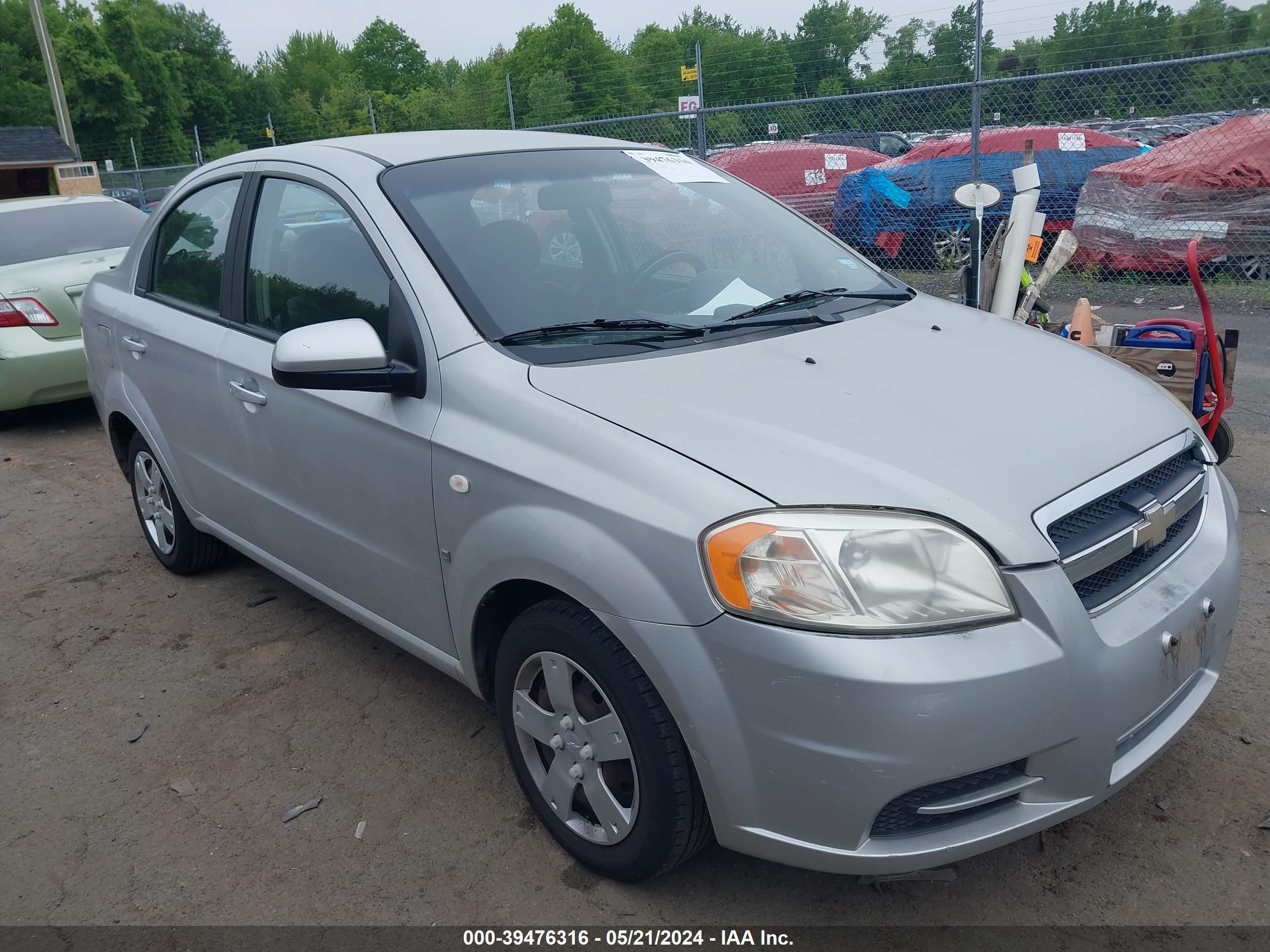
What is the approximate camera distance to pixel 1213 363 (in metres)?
4.11

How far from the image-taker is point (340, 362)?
2586 millimetres

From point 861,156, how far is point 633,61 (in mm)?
20494

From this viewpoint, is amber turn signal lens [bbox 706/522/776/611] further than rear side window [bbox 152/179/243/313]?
No

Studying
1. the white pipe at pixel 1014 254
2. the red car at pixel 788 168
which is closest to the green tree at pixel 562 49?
the red car at pixel 788 168

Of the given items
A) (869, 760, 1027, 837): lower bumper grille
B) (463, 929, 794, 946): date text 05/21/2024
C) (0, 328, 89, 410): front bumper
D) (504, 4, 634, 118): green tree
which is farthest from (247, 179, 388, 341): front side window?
(504, 4, 634, 118): green tree

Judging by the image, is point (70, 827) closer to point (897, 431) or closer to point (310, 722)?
point (310, 722)

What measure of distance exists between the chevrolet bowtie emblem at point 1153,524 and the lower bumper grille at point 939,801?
58 centimetres

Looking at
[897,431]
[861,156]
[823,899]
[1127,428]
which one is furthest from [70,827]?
[861,156]

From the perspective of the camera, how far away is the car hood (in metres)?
2.03

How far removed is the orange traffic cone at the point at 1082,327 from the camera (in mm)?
4605

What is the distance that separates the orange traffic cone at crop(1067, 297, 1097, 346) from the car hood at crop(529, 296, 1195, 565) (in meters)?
1.86

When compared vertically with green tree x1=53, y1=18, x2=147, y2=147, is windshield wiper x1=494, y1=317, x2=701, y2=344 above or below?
below

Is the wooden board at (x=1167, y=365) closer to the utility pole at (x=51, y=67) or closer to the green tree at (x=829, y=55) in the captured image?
the green tree at (x=829, y=55)

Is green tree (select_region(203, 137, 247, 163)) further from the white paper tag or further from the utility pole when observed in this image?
the white paper tag
